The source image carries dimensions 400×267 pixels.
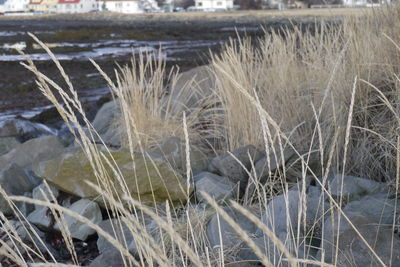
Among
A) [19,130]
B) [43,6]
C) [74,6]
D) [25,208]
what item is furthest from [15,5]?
[25,208]

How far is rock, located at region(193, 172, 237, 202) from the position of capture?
11.5ft

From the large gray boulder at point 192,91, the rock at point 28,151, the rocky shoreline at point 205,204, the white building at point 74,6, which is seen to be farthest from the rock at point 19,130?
the white building at point 74,6

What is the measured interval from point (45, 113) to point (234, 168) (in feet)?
18.3

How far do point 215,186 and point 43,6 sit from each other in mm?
81706

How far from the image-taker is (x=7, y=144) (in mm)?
6387

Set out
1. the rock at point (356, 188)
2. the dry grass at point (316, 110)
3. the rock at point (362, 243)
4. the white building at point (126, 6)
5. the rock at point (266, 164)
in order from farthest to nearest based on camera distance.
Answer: the white building at point (126, 6) → the rock at point (266, 164) → the dry grass at point (316, 110) → the rock at point (356, 188) → the rock at point (362, 243)

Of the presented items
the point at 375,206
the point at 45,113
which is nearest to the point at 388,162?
the point at 375,206

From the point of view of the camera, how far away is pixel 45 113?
879cm

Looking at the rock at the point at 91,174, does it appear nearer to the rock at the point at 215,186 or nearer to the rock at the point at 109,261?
Answer: the rock at the point at 215,186

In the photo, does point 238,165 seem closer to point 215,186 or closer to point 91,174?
point 215,186

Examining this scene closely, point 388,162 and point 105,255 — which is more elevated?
point 388,162

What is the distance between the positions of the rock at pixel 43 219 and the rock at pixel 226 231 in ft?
4.18

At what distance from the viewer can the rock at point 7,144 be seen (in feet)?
20.7

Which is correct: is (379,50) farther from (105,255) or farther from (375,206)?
(105,255)
